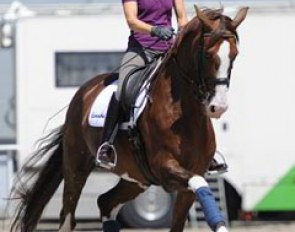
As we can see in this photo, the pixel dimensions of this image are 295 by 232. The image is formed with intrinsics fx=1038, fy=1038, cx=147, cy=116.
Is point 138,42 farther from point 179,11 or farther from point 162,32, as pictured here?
point 162,32

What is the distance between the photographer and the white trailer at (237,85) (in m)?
12.8

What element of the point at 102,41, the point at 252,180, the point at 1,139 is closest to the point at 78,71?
the point at 102,41

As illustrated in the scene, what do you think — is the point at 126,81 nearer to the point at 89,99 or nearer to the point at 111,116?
the point at 111,116

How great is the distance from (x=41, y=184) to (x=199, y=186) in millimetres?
2980

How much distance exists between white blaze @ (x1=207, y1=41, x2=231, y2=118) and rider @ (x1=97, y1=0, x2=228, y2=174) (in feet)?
3.99

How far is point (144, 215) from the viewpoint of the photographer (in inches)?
504

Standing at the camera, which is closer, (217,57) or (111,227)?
(217,57)

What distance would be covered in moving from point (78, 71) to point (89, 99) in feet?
13.5

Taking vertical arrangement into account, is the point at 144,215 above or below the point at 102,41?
below

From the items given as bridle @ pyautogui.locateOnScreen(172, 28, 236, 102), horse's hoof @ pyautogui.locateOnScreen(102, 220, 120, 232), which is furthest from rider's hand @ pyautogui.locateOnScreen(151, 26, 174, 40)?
horse's hoof @ pyautogui.locateOnScreen(102, 220, 120, 232)

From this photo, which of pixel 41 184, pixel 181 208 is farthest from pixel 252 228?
pixel 181 208

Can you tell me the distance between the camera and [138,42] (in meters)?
8.32

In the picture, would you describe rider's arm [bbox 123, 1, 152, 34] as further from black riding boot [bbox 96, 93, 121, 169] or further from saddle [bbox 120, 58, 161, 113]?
black riding boot [bbox 96, 93, 121, 169]

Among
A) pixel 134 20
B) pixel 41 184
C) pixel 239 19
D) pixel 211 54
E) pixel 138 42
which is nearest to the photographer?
pixel 211 54
